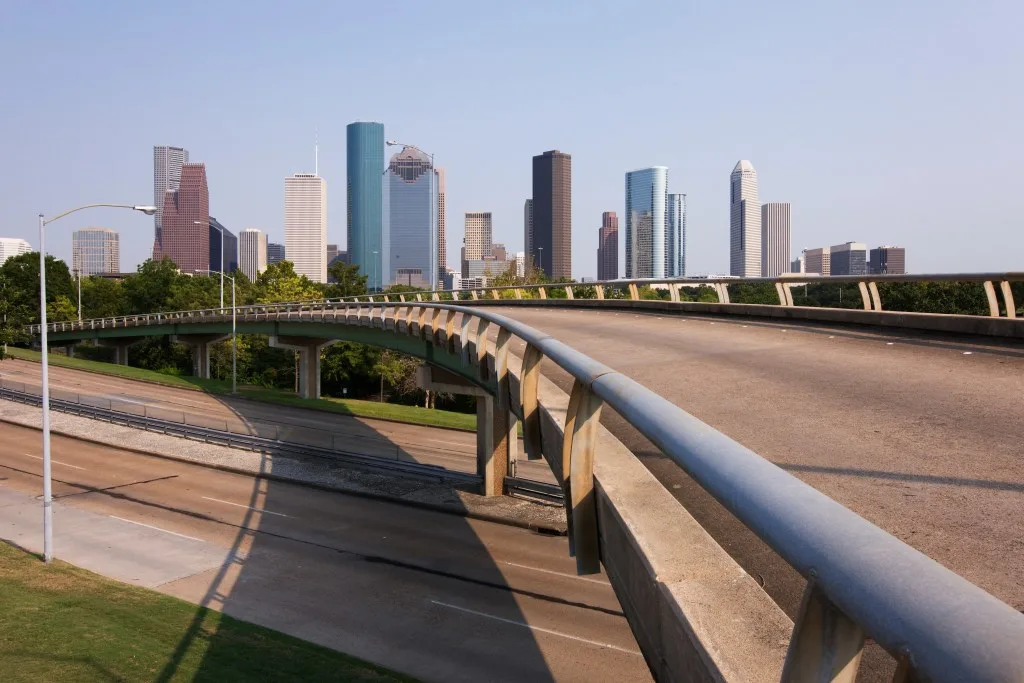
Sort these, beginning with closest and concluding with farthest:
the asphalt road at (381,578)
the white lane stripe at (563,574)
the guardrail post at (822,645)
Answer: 1. the guardrail post at (822,645)
2. the asphalt road at (381,578)
3. the white lane stripe at (563,574)

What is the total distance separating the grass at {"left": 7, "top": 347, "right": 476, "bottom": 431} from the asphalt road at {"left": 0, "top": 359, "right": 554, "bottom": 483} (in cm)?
92

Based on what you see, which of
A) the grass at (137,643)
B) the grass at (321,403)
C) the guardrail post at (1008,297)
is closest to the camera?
the guardrail post at (1008,297)

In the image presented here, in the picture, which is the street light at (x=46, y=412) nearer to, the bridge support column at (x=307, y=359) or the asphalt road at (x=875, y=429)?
the asphalt road at (x=875, y=429)

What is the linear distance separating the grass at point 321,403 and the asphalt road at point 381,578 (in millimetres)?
19702

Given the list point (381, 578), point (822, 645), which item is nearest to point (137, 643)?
point (381, 578)

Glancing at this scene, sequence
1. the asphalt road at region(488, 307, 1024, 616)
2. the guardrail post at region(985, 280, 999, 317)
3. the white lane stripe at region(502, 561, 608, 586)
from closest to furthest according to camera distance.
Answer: the asphalt road at region(488, 307, 1024, 616) → the guardrail post at region(985, 280, 999, 317) → the white lane stripe at region(502, 561, 608, 586)

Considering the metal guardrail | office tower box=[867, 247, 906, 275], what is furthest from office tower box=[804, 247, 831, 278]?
the metal guardrail

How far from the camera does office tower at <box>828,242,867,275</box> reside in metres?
Result: 42.8

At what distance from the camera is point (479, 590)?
21.5m

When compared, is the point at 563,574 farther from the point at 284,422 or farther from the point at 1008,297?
the point at 284,422

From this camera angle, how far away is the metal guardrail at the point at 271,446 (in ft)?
108

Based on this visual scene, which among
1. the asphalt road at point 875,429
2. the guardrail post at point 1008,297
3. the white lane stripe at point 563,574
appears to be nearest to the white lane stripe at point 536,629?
the white lane stripe at point 563,574

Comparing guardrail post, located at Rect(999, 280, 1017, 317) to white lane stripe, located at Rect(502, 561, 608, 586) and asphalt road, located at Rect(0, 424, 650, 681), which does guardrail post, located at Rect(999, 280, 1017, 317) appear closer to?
asphalt road, located at Rect(0, 424, 650, 681)

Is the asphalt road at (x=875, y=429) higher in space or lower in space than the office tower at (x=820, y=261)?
lower
